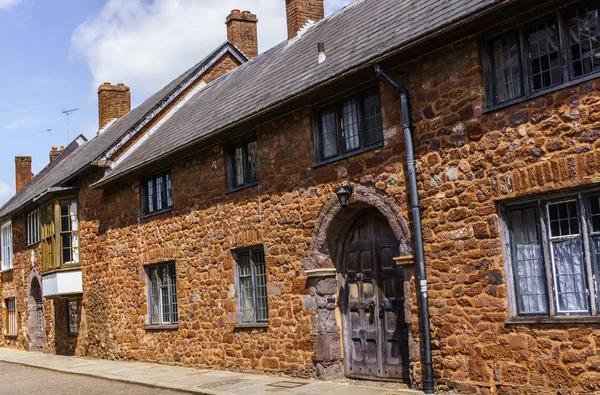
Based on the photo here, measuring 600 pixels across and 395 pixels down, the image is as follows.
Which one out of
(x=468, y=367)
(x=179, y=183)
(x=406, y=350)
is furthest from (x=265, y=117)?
(x=468, y=367)

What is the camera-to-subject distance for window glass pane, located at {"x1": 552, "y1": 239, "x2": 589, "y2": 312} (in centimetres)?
877

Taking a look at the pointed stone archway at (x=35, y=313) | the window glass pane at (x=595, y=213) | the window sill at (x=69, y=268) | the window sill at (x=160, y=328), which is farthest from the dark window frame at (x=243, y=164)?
the pointed stone archway at (x=35, y=313)

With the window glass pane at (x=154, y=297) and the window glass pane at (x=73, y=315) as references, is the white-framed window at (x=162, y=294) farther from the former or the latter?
the window glass pane at (x=73, y=315)

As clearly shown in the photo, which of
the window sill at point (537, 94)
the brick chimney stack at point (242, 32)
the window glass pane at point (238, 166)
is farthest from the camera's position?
the brick chimney stack at point (242, 32)

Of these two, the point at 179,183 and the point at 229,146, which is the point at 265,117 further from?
the point at 179,183

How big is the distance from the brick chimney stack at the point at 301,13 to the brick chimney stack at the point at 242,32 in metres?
5.30

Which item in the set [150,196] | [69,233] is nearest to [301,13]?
[150,196]

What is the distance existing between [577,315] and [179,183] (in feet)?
34.2

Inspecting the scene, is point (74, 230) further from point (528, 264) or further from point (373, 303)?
point (528, 264)

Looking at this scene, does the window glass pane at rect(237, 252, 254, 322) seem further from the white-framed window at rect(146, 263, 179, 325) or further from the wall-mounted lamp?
the wall-mounted lamp

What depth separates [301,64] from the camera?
14.9 m

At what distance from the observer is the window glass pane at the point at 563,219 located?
885 centimetres

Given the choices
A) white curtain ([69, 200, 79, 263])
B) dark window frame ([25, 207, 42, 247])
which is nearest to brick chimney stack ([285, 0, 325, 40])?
white curtain ([69, 200, 79, 263])

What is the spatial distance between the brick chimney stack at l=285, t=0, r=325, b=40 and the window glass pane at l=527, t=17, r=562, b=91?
31.9 ft
